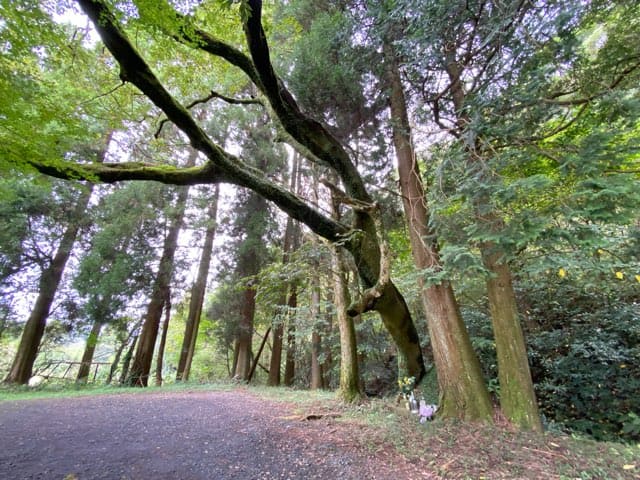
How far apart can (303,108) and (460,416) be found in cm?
551

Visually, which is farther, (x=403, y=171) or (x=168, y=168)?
(x=403, y=171)

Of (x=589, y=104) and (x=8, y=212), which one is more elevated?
(x=8, y=212)

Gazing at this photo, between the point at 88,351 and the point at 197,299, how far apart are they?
4.07m

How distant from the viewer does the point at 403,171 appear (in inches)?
196

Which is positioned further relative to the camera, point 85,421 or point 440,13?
point 85,421

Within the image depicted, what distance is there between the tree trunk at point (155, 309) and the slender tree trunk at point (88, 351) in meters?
1.18

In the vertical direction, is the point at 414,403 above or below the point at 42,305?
below

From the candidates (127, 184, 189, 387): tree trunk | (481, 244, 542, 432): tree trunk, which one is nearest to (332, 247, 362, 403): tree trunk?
(481, 244, 542, 432): tree trunk

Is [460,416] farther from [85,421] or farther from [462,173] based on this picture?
[85,421]

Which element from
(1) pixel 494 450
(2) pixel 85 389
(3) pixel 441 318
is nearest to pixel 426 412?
(1) pixel 494 450

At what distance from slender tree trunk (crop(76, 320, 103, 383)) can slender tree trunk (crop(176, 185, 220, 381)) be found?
8.14 ft

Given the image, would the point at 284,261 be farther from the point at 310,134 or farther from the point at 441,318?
the point at 441,318

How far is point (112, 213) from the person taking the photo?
873 centimetres

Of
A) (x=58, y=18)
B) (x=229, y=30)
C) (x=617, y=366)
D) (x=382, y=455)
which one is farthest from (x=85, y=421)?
(x=617, y=366)
